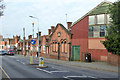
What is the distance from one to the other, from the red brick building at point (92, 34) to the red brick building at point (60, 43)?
119 cm

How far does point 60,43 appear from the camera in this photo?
121ft

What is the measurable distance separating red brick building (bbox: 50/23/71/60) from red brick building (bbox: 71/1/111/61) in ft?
3.91

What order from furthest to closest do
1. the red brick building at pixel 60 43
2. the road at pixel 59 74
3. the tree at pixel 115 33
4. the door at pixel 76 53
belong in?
the red brick building at pixel 60 43
the door at pixel 76 53
the tree at pixel 115 33
the road at pixel 59 74

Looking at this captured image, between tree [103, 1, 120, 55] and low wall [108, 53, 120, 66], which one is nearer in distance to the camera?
tree [103, 1, 120, 55]

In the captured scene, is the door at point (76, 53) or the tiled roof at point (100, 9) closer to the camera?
the tiled roof at point (100, 9)

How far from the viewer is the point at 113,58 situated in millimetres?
22531

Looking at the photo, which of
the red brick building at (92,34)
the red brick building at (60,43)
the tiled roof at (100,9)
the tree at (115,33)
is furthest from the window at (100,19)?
the tree at (115,33)

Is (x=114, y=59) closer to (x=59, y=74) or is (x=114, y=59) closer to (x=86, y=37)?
(x=86, y=37)

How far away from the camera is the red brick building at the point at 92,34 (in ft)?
93.1

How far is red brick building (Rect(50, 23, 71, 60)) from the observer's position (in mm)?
33406

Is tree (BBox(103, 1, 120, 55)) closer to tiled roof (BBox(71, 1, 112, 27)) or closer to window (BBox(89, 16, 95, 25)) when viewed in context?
tiled roof (BBox(71, 1, 112, 27))

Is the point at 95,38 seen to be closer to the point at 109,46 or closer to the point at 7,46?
the point at 109,46

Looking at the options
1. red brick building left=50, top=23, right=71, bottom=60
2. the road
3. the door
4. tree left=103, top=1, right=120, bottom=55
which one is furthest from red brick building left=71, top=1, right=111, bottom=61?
the road

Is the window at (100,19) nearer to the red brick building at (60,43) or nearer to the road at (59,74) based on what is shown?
the red brick building at (60,43)
